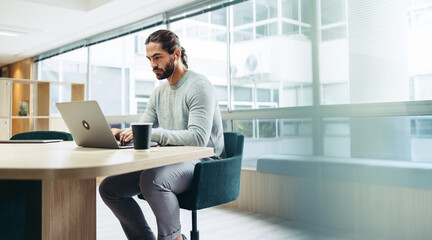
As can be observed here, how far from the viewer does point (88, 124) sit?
1348mm

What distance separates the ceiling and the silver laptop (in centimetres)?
270

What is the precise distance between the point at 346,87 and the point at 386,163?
21 cm

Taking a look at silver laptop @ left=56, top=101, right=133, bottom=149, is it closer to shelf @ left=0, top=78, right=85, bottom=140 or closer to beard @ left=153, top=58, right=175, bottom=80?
beard @ left=153, top=58, right=175, bottom=80

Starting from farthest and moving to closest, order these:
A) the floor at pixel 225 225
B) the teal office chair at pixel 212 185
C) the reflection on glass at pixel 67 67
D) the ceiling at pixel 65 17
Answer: the reflection on glass at pixel 67 67, the ceiling at pixel 65 17, the floor at pixel 225 225, the teal office chair at pixel 212 185

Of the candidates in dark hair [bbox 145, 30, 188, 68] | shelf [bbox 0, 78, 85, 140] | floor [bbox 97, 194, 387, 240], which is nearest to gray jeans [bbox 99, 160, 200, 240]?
dark hair [bbox 145, 30, 188, 68]

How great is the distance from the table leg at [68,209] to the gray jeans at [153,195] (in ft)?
0.72

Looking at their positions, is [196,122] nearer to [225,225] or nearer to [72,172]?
[72,172]

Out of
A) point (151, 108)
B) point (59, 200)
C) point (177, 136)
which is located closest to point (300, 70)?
point (177, 136)

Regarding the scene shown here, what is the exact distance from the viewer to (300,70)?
2.63ft

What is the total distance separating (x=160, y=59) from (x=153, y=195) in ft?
2.35

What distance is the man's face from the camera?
69.5 inches

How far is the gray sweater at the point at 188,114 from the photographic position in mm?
1474

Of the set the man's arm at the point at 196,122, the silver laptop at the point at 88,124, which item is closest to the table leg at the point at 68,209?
the silver laptop at the point at 88,124

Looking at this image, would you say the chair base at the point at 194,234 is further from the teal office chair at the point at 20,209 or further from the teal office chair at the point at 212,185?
the teal office chair at the point at 20,209
